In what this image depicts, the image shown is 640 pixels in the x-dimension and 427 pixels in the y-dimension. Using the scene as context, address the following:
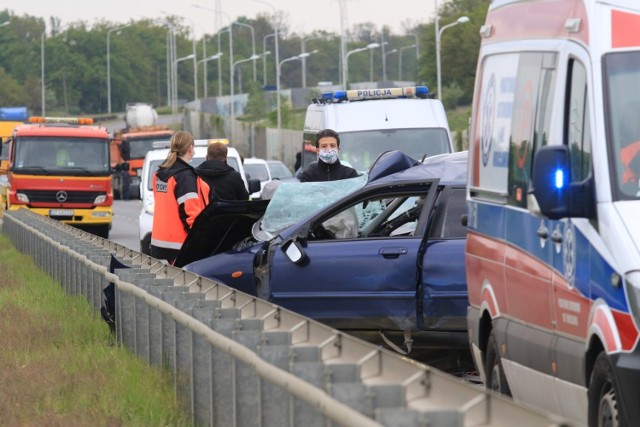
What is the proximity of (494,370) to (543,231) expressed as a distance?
4.95 feet

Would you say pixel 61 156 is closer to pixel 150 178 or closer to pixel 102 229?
pixel 102 229

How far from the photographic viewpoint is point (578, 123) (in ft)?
25.1

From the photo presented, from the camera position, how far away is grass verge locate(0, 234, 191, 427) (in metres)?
8.54

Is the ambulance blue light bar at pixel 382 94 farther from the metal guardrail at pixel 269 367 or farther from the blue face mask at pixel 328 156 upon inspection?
the metal guardrail at pixel 269 367

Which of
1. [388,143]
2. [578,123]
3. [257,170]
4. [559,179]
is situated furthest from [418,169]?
[257,170]

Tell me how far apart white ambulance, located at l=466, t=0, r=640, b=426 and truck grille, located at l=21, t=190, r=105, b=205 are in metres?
26.9

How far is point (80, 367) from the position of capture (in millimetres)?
10617

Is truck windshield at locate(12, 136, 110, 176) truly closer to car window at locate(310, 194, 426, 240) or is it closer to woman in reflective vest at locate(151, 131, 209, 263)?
woman in reflective vest at locate(151, 131, 209, 263)

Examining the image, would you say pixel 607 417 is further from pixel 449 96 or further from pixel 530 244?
pixel 449 96

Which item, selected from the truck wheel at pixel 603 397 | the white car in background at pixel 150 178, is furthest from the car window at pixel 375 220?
the white car in background at pixel 150 178

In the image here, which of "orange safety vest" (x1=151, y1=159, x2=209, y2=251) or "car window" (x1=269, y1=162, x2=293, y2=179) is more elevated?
"orange safety vest" (x1=151, y1=159, x2=209, y2=251)

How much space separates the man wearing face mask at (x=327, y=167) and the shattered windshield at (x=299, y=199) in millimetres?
855

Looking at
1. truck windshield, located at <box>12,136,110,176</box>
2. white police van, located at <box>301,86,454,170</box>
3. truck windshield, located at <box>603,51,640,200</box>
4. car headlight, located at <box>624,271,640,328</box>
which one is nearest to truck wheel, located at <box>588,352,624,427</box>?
car headlight, located at <box>624,271,640,328</box>

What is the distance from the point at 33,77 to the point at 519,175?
6572 inches
